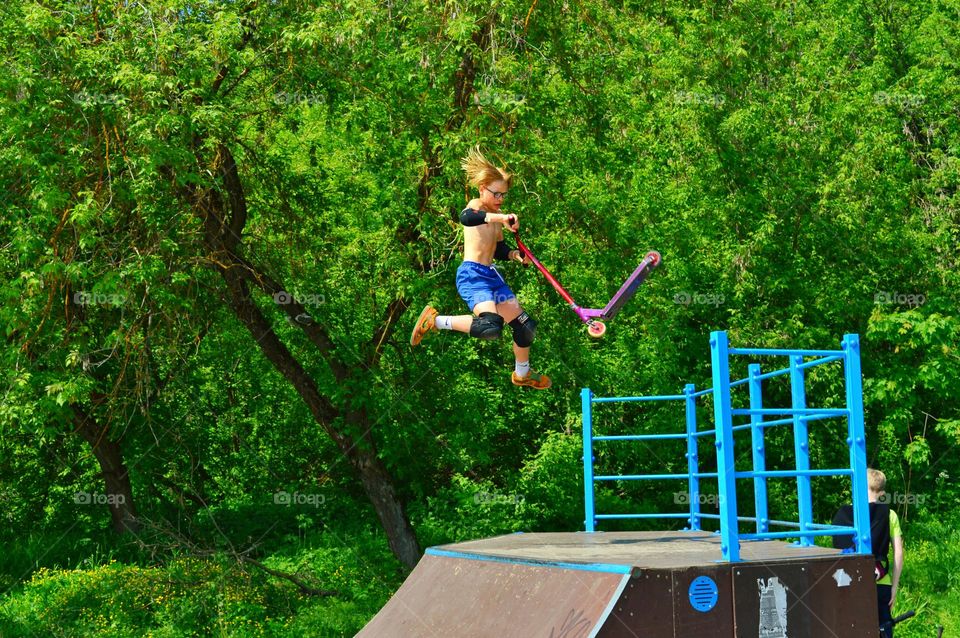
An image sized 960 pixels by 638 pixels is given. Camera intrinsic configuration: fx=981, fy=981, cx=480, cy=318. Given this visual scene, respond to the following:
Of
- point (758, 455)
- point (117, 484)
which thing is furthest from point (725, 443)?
point (117, 484)

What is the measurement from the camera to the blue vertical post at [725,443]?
4.92 metres

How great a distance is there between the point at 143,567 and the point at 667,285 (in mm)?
8535

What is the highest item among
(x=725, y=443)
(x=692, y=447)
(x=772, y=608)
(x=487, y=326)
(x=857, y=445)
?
(x=487, y=326)

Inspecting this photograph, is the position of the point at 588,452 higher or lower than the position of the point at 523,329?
lower

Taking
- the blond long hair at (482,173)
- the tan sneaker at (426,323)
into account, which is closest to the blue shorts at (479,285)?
the tan sneaker at (426,323)

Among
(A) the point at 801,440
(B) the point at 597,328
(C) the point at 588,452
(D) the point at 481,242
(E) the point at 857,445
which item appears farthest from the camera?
(C) the point at 588,452

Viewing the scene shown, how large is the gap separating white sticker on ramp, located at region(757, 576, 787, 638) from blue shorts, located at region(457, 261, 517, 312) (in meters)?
2.63

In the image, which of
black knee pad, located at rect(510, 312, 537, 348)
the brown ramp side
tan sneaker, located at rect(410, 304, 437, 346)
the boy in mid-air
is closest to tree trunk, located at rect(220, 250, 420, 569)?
tan sneaker, located at rect(410, 304, 437, 346)

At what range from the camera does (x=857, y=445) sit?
5.34 metres

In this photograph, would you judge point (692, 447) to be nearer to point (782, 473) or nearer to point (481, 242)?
point (481, 242)

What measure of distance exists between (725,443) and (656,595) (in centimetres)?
83

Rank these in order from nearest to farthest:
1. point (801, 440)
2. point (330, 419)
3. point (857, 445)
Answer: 1. point (857, 445)
2. point (801, 440)
3. point (330, 419)

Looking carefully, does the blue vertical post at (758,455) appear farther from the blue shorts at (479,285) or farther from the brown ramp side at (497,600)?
the blue shorts at (479,285)

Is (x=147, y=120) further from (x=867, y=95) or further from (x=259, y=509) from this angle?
(x=867, y=95)
